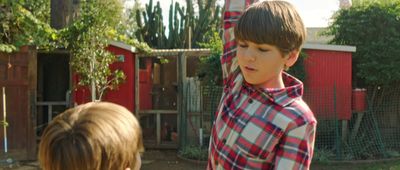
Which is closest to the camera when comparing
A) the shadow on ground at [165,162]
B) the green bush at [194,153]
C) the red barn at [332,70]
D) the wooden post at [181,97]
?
the shadow on ground at [165,162]

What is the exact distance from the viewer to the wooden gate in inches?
328

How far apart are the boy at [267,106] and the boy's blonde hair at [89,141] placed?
12.3 inches

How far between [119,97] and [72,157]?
912 centimetres

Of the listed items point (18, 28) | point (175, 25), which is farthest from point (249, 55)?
point (175, 25)

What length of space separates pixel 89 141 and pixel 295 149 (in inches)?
21.7

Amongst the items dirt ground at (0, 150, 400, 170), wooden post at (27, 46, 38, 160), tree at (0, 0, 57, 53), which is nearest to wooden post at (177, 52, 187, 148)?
dirt ground at (0, 150, 400, 170)

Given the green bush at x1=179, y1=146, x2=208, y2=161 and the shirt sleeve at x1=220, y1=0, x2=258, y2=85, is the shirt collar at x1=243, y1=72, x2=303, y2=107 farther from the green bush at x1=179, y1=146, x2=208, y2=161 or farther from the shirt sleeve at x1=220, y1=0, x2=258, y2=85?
the green bush at x1=179, y1=146, x2=208, y2=161

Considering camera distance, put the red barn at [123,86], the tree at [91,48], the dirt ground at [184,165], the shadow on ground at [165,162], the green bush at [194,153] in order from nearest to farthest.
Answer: the dirt ground at [184,165] → the shadow on ground at [165,162] → the green bush at [194,153] → the tree at [91,48] → the red barn at [123,86]

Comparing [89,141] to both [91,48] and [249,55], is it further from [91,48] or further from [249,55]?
[91,48]

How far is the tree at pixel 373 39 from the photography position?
32.0ft

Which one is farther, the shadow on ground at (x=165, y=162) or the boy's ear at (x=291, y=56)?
the shadow on ground at (x=165, y=162)

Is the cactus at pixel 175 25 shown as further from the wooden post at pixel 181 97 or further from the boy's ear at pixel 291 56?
the boy's ear at pixel 291 56

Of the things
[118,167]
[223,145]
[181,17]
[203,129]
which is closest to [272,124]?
[223,145]

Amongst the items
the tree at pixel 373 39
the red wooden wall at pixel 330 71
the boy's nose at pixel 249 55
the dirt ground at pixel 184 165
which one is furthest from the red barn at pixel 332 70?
the boy's nose at pixel 249 55
